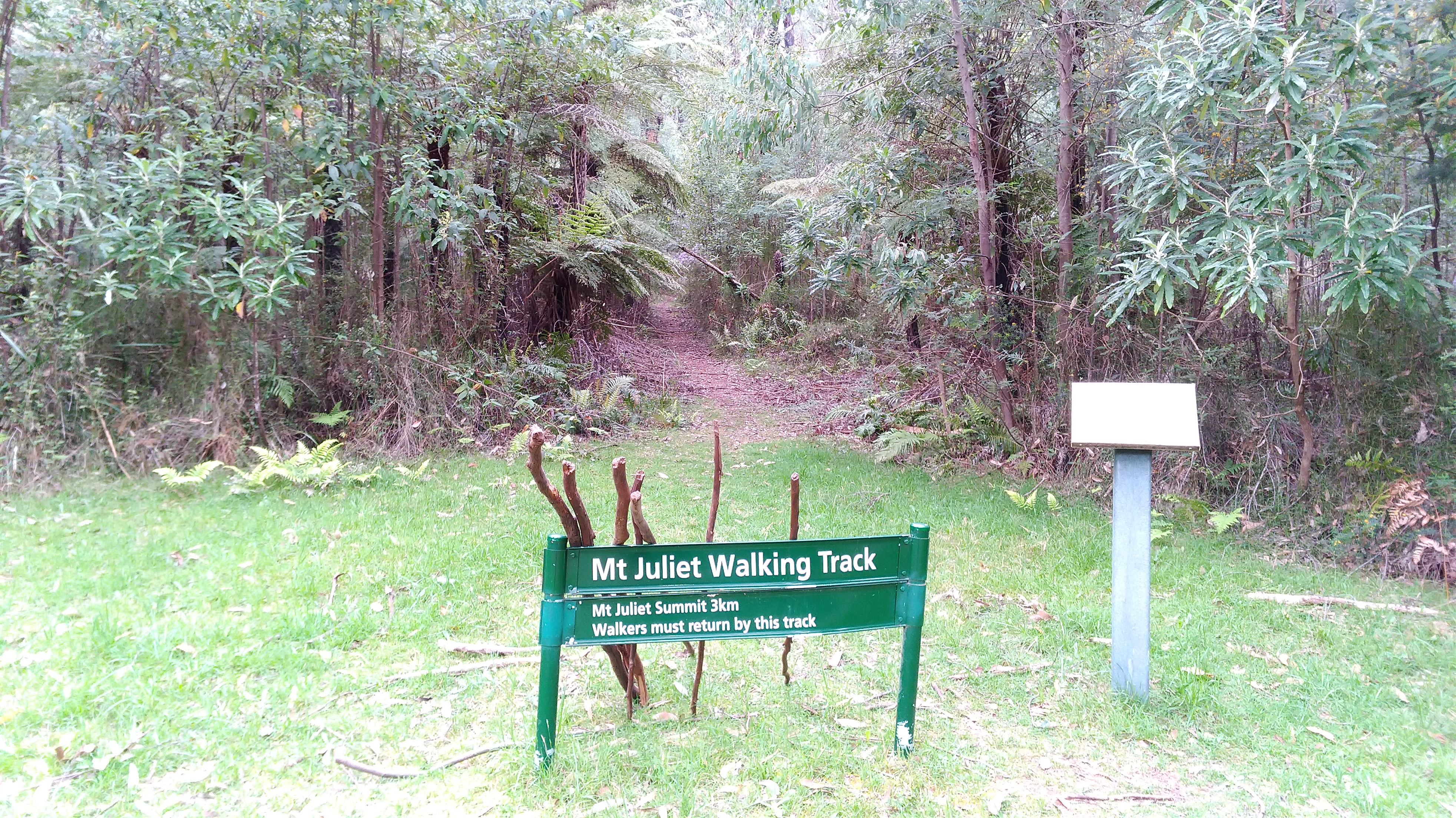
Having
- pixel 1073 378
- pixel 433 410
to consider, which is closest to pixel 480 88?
pixel 433 410

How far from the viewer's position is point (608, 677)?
399cm

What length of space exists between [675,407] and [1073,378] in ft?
18.8

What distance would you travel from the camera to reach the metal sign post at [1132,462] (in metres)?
3.63

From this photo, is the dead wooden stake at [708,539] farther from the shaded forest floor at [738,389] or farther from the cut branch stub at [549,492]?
the shaded forest floor at [738,389]

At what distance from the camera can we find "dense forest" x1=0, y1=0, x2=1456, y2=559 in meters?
5.71

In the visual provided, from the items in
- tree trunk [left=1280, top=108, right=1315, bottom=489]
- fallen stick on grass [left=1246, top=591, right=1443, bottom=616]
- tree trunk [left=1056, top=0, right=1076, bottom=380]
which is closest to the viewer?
fallen stick on grass [left=1246, top=591, right=1443, bottom=616]

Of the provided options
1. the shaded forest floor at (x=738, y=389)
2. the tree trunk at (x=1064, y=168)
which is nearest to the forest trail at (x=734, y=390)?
the shaded forest floor at (x=738, y=389)

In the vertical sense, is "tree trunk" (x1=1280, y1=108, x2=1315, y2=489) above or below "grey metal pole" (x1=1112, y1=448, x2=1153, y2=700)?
above

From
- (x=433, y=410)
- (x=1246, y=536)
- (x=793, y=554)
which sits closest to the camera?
(x=793, y=554)

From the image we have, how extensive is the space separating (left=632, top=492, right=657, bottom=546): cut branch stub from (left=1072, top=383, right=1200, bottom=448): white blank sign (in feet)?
6.40

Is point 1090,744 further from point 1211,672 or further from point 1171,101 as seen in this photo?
point 1171,101

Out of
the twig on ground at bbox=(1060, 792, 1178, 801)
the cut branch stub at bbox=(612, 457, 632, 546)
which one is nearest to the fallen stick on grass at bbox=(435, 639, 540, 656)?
the cut branch stub at bbox=(612, 457, 632, 546)

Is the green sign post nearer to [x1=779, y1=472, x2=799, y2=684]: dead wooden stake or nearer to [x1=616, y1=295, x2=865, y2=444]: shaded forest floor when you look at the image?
[x1=779, y1=472, x2=799, y2=684]: dead wooden stake

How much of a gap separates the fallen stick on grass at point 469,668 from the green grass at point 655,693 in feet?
0.20
